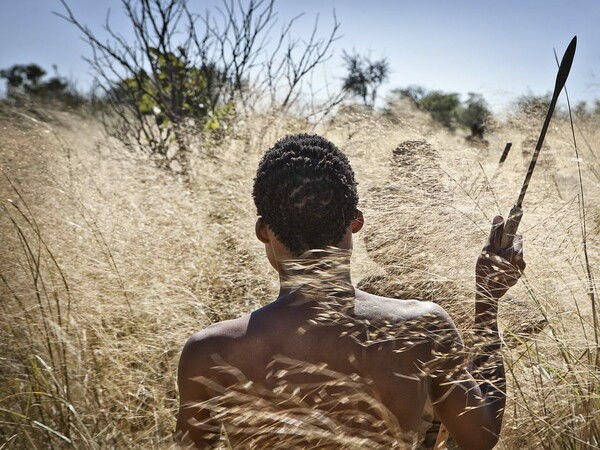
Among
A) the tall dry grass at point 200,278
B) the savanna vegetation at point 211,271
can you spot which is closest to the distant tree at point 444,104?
the savanna vegetation at point 211,271

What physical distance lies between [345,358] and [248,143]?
319cm

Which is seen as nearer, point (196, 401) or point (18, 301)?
point (196, 401)

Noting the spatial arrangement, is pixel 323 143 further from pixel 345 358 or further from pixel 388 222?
pixel 388 222

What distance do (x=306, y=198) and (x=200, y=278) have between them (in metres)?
1.38

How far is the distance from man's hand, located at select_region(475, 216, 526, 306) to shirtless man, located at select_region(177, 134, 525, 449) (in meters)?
0.14

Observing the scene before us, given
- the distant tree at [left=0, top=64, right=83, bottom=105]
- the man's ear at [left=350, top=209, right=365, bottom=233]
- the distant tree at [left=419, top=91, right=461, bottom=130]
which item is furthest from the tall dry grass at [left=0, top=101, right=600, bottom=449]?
the distant tree at [left=0, top=64, right=83, bottom=105]

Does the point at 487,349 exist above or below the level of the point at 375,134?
below

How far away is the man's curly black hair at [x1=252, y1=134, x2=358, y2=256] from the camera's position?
4.39 ft

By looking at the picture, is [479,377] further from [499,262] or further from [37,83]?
[37,83]

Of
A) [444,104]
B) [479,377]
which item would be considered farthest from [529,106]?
[444,104]

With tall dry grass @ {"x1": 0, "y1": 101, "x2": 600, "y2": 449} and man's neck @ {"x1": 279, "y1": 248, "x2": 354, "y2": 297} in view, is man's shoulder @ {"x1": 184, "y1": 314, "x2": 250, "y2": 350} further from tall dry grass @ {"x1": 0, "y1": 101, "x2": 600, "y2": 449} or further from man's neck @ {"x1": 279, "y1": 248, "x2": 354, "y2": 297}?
tall dry grass @ {"x1": 0, "y1": 101, "x2": 600, "y2": 449}

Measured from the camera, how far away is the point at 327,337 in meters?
1.32

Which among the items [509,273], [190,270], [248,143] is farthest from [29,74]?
[509,273]

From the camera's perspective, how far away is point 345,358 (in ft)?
4.35
